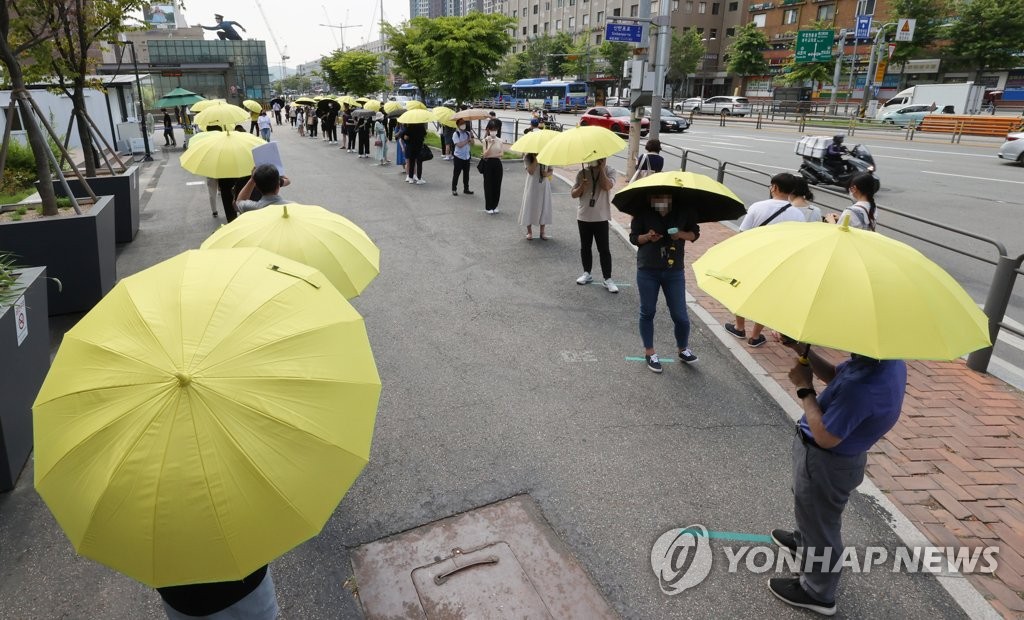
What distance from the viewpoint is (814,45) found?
46938 millimetres

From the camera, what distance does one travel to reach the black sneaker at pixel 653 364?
584cm

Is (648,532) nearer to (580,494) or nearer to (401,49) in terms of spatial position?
(580,494)

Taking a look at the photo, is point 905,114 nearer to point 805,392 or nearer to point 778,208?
point 778,208

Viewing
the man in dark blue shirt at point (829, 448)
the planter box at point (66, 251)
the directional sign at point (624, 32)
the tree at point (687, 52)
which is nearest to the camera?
the man in dark blue shirt at point (829, 448)

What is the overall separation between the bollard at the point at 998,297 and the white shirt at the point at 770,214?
178cm

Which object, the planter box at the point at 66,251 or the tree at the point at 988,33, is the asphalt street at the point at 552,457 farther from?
the tree at the point at 988,33

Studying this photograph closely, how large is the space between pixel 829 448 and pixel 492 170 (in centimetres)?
1006

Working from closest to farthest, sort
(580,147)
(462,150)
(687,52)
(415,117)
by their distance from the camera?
(580,147) < (462,150) < (415,117) < (687,52)

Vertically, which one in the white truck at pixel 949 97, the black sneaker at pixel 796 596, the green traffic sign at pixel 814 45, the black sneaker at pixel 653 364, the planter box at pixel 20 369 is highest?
the green traffic sign at pixel 814 45

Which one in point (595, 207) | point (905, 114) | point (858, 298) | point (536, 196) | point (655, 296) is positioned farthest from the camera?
point (905, 114)

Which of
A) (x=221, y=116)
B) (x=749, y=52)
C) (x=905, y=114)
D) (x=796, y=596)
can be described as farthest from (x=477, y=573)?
(x=749, y=52)

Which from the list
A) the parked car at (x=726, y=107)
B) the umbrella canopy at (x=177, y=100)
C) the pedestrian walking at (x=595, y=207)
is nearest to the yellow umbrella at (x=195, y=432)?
the pedestrian walking at (x=595, y=207)

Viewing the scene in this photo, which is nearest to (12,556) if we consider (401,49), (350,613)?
(350,613)

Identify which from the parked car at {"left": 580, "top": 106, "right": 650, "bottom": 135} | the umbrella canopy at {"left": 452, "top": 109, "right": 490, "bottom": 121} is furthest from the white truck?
the umbrella canopy at {"left": 452, "top": 109, "right": 490, "bottom": 121}
